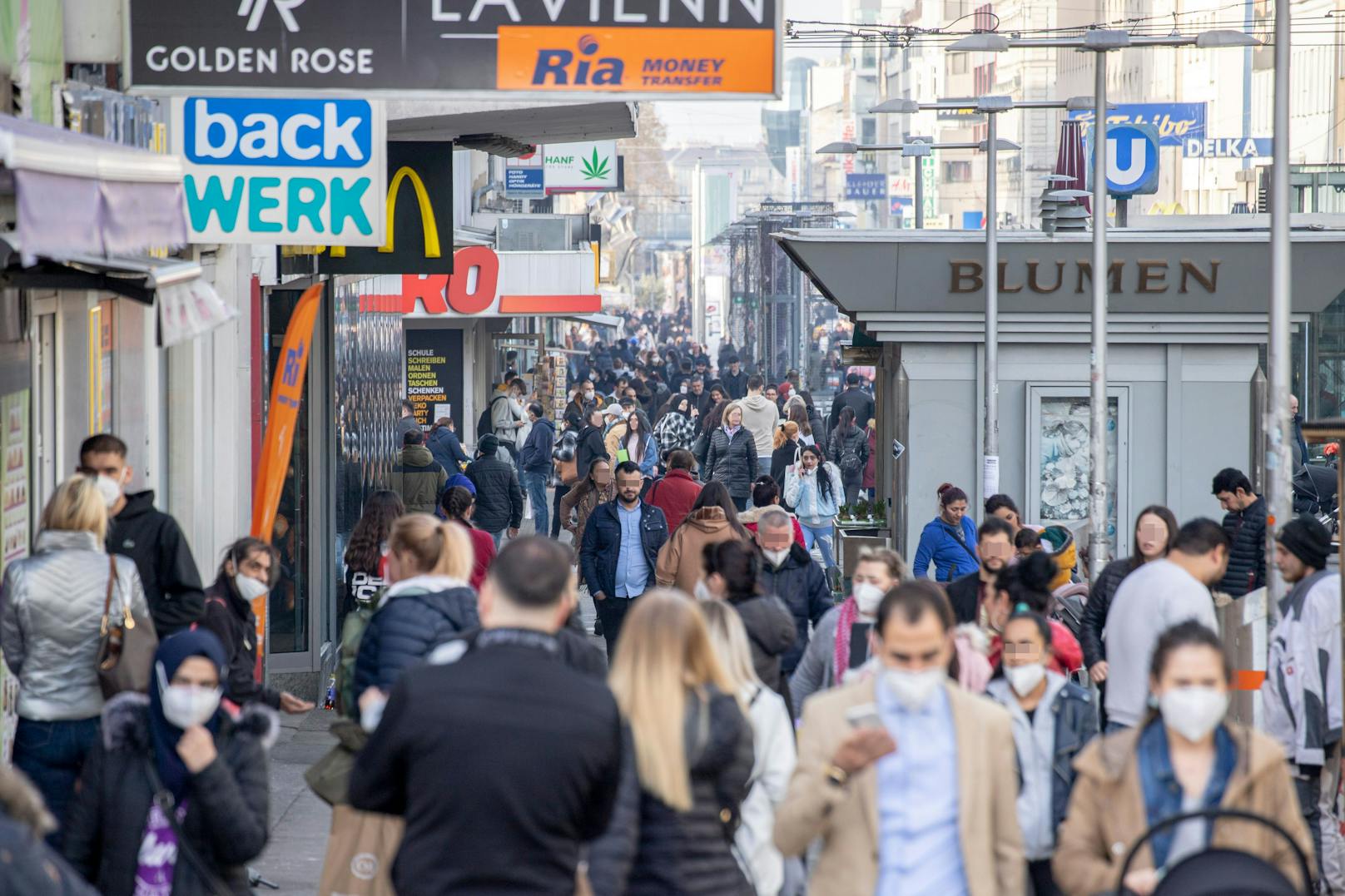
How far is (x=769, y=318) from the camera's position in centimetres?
5544

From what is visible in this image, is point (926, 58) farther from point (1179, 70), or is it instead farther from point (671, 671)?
point (671, 671)

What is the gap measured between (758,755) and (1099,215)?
36.5 feet

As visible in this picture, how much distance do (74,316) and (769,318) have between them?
46441 millimetres

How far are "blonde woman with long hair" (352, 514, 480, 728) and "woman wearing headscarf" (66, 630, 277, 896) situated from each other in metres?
1.07

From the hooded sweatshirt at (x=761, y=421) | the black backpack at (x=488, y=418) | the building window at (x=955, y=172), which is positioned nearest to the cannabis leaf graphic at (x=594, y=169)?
the black backpack at (x=488, y=418)

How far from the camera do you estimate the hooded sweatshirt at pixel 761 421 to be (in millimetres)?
24266

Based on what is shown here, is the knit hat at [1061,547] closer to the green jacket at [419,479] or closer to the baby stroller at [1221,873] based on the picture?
the green jacket at [419,479]

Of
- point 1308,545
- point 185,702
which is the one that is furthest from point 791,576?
point 185,702

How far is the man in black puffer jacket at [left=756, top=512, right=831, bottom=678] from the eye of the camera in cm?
983

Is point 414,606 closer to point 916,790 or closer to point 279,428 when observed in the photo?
point 916,790

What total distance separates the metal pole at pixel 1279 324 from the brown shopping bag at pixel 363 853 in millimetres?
4913

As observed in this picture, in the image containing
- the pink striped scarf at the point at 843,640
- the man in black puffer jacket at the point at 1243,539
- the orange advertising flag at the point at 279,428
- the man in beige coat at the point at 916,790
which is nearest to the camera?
the man in beige coat at the point at 916,790

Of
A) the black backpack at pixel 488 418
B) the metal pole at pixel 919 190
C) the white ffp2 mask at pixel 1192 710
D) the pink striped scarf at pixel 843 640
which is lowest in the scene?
the pink striped scarf at pixel 843 640

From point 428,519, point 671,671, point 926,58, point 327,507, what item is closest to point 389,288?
point 327,507
